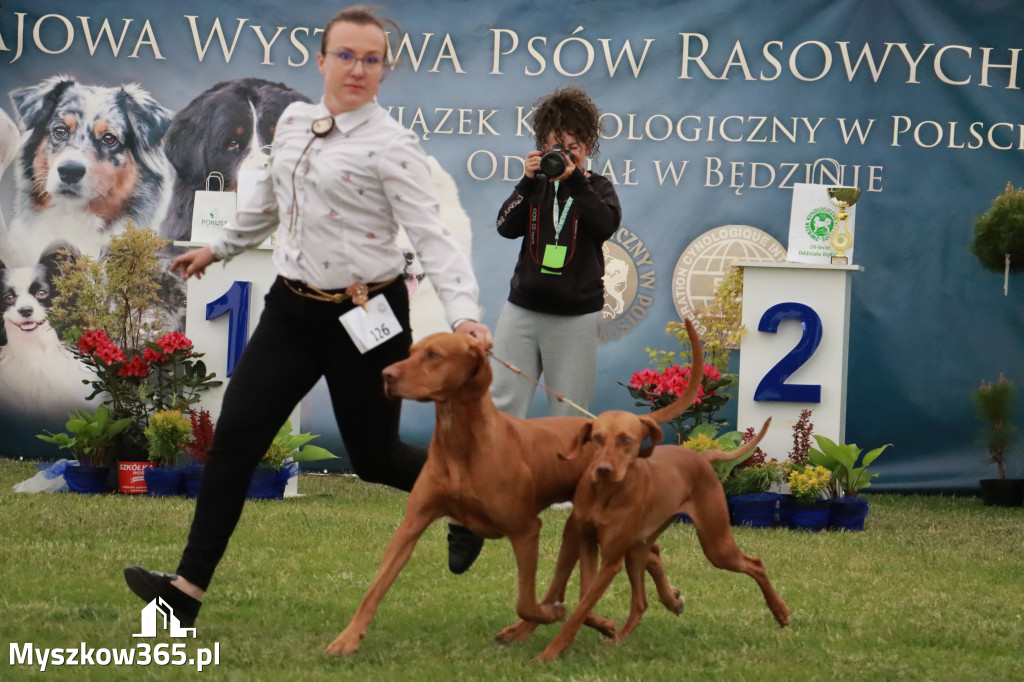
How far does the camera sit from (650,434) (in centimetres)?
369

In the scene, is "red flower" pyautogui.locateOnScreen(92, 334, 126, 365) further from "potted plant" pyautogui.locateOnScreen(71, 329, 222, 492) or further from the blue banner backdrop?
the blue banner backdrop

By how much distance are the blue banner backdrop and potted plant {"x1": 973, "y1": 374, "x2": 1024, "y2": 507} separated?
19cm

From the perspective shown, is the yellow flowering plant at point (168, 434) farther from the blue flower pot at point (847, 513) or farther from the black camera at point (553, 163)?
the blue flower pot at point (847, 513)

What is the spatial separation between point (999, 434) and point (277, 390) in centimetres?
620

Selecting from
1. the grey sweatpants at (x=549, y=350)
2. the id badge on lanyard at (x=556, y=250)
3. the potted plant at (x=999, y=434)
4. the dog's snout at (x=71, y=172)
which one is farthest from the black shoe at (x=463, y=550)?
the dog's snout at (x=71, y=172)

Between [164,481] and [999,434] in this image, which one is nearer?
[164,481]

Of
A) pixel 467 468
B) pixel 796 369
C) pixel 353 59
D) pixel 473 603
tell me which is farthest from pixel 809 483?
pixel 353 59

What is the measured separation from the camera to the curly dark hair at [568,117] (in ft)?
18.5

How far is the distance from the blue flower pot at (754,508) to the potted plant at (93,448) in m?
3.64

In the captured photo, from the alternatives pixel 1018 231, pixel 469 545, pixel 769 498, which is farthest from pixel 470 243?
pixel 469 545

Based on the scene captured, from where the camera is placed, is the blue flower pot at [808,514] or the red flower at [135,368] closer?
the blue flower pot at [808,514]

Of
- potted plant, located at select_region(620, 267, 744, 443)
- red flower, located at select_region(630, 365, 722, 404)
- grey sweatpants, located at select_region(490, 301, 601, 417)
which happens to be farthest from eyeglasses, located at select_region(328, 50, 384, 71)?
red flower, located at select_region(630, 365, 722, 404)

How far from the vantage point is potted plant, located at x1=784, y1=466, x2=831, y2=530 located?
6.90 m

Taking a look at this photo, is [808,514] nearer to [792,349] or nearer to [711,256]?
[792,349]
